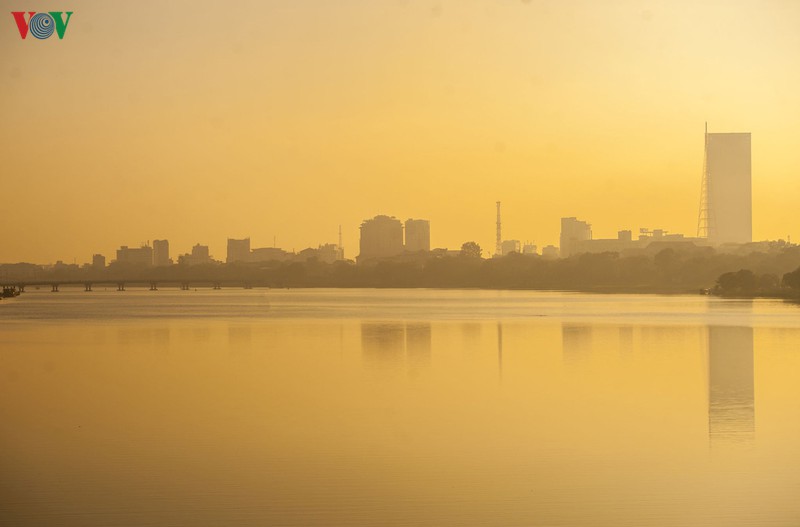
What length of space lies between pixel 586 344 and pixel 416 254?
129984mm

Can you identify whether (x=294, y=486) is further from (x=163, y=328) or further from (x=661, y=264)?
(x=661, y=264)

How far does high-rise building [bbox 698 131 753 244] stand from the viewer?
18950 cm

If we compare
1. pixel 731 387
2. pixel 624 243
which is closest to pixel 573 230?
pixel 624 243

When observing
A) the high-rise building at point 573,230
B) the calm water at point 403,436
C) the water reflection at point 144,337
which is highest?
the high-rise building at point 573,230

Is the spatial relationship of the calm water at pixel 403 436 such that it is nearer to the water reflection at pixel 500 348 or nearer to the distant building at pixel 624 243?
the water reflection at pixel 500 348

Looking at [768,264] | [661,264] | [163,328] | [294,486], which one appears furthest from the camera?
[661,264]

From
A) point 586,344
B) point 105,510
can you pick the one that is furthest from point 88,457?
point 586,344

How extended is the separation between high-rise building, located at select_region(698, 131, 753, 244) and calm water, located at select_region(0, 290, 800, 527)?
173747 millimetres

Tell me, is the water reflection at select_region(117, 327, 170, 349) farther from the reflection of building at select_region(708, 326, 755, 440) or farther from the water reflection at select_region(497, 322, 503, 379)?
the reflection of building at select_region(708, 326, 755, 440)

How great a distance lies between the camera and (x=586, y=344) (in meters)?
25.6

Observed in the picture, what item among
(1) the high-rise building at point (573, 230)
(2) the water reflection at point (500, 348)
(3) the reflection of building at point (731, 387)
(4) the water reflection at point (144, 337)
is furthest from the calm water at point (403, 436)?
(1) the high-rise building at point (573, 230)

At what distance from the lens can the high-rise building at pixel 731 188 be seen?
622 ft

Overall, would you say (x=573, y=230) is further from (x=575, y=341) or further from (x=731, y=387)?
(x=731, y=387)

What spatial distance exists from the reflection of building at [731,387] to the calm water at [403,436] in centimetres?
6
